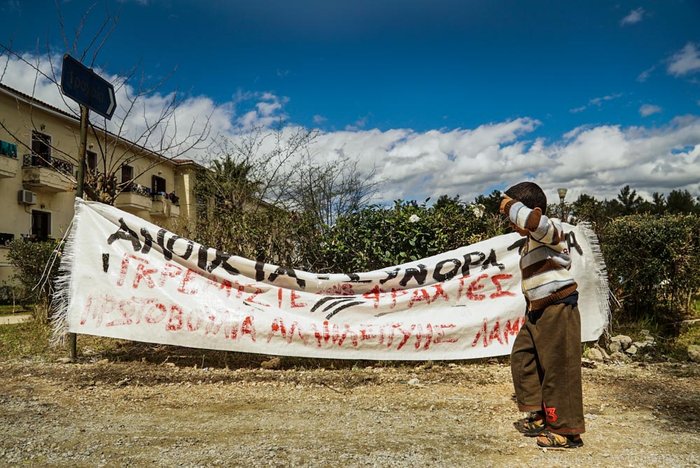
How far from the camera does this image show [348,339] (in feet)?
16.2

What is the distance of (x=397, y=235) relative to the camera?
19.0ft

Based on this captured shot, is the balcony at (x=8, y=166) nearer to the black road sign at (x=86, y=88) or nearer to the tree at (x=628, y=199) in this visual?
the black road sign at (x=86, y=88)

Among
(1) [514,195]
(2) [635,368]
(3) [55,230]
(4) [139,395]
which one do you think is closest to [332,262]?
(4) [139,395]

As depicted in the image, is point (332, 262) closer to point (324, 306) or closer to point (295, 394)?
point (324, 306)

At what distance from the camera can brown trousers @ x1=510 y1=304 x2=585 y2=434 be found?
9.92 ft

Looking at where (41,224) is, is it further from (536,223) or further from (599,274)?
(536,223)

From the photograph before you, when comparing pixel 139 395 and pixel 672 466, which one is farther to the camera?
pixel 139 395

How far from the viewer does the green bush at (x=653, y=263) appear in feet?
20.3

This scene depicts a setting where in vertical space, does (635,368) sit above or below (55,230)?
below

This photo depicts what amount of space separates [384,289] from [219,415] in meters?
2.17

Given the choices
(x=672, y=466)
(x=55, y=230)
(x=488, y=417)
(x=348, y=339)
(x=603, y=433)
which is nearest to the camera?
(x=672, y=466)

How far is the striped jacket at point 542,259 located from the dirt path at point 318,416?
927 mm

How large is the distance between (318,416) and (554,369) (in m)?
1.63

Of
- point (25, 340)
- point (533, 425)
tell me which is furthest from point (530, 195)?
point (25, 340)
